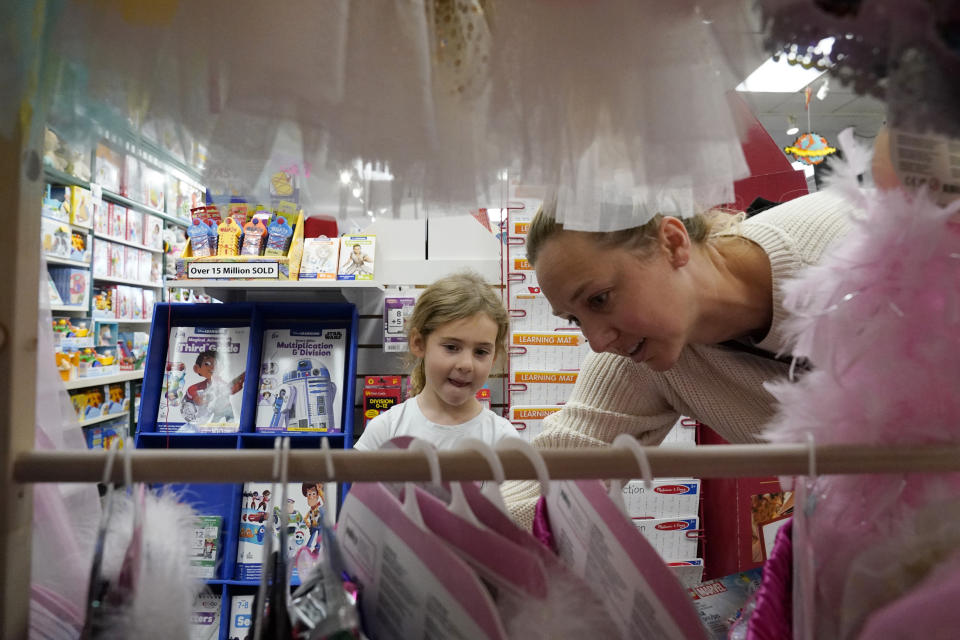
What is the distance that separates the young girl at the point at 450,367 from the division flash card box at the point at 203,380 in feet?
2.91

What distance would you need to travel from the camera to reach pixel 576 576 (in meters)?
0.48

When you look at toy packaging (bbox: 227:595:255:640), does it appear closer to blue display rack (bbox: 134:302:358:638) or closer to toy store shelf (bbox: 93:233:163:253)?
blue display rack (bbox: 134:302:358:638)

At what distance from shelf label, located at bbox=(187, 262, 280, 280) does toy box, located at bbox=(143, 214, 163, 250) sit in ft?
9.31

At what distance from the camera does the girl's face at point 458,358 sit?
1.90 m

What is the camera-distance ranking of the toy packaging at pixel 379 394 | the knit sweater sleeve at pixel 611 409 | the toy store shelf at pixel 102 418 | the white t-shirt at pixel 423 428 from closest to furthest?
the knit sweater sleeve at pixel 611 409
the white t-shirt at pixel 423 428
the toy packaging at pixel 379 394
the toy store shelf at pixel 102 418

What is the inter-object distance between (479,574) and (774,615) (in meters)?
0.24

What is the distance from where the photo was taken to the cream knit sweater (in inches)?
40.1

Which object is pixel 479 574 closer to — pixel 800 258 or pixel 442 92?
pixel 442 92

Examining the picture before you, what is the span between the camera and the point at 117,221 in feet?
14.1

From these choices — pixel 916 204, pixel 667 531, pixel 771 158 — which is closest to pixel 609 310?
pixel 916 204

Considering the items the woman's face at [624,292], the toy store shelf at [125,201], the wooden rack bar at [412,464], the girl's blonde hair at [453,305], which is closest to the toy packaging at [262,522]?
the girl's blonde hair at [453,305]

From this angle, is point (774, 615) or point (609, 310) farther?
point (609, 310)

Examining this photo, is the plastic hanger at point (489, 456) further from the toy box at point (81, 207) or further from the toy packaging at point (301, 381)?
the toy box at point (81, 207)

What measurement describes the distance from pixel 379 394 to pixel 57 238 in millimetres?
2462
